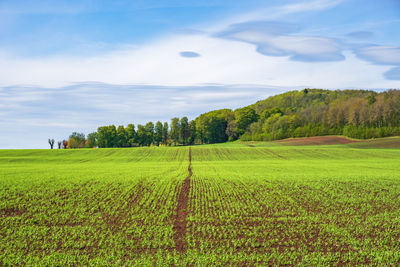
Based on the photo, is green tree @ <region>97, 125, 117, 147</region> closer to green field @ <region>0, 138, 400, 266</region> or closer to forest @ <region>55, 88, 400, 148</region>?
forest @ <region>55, 88, 400, 148</region>

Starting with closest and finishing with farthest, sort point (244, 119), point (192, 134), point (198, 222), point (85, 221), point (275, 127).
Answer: point (198, 222) < point (85, 221) < point (275, 127) < point (192, 134) < point (244, 119)

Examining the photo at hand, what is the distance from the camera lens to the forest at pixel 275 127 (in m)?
100

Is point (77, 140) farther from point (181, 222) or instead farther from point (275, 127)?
point (181, 222)

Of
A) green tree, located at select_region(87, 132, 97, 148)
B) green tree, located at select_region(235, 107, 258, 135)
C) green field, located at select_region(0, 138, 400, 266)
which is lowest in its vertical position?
green field, located at select_region(0, 138, 400, 266)

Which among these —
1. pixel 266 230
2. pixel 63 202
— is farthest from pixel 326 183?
pixel 63 202

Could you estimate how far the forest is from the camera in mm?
100312

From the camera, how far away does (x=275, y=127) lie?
5022 inches

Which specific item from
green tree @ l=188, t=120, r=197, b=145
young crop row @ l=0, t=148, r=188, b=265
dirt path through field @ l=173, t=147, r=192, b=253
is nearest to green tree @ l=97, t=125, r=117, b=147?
green tree @ l=188, t=120, r=197, b=145

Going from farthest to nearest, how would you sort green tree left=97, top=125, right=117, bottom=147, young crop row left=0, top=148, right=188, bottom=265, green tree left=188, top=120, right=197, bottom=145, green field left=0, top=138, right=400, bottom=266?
green tree left=188, top=120, right=197, bottom=145 → green tree left=97, top=125, right=117, bottom=147 → young crop row left=0, top=148, right=188, bottom=265 → green field left=0, top=138, right=400, bottom=266

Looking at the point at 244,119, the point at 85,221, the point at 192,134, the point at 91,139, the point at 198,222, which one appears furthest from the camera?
the point at 244,119

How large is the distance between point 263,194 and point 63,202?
14.7 m

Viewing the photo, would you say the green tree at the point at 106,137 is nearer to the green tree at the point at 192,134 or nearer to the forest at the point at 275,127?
the forest at the point at 275,127

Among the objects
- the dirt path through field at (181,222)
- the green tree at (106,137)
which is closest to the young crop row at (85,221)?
the dirt path through field at (181,222)

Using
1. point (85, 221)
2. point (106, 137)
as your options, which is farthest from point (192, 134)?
point (85, 221)
